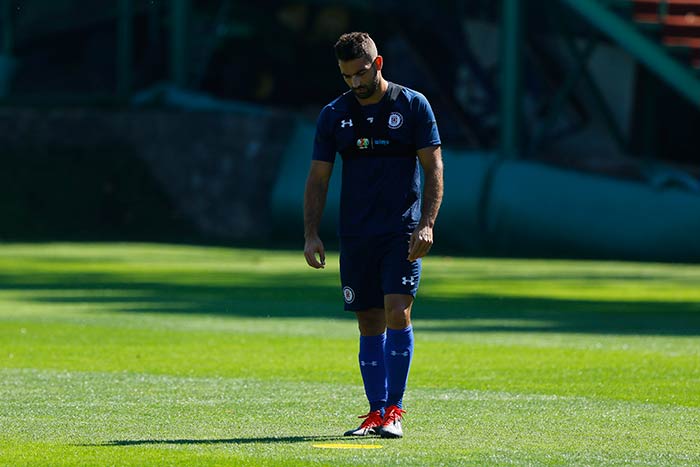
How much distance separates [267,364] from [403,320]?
3.77 m

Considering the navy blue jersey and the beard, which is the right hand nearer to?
the navy blue jersey

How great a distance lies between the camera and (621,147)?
105ft

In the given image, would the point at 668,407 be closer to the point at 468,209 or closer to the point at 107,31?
the point at 468,209

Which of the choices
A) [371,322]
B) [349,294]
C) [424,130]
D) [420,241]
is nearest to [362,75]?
[424,130]

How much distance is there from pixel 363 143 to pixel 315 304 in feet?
30.7

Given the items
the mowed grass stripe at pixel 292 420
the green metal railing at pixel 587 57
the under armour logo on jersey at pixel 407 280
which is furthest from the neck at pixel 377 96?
the green metal railing at pixel 587 57

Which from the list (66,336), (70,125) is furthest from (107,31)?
(66,336)

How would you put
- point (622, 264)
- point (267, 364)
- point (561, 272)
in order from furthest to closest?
point (622, 264)
point (561, 272)
point (267, 364)

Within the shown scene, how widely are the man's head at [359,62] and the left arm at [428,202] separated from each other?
1.42 ft

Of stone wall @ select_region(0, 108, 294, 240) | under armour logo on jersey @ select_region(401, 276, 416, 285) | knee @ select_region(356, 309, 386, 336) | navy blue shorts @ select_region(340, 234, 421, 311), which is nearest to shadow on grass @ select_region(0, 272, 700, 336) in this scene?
knee @ select_region(356, 309, 386, 336)

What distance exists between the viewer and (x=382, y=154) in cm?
879

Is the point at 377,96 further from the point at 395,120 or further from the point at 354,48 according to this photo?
the point at 354,48

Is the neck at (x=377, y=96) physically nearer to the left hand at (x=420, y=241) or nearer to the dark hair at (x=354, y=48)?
the dark hair at (x=354, y=48)

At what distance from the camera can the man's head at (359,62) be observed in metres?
8.53
